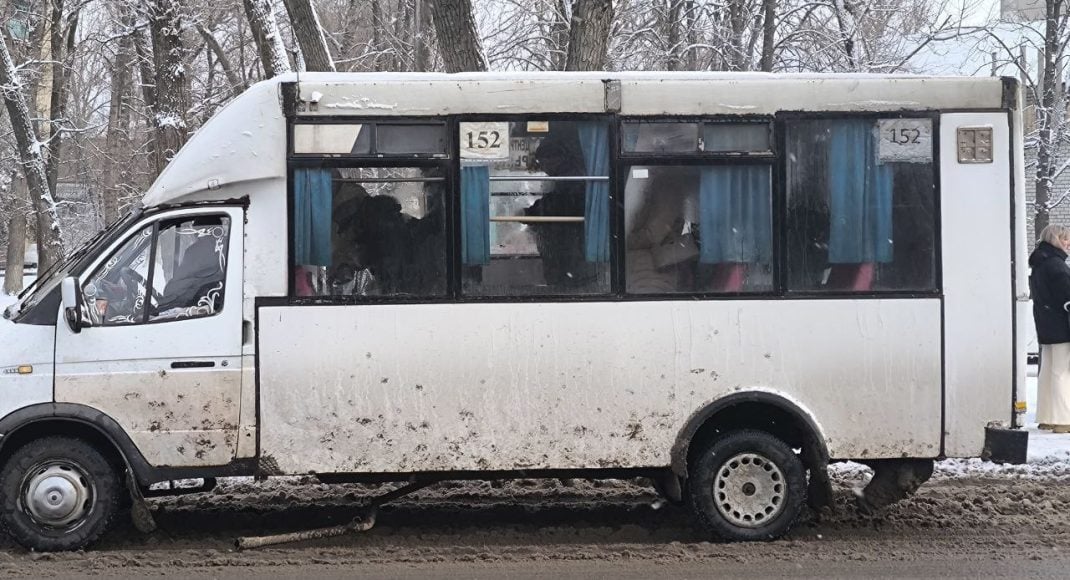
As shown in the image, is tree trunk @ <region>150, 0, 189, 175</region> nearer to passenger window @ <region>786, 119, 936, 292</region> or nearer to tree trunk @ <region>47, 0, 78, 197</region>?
tree trunk @ <region>47, 0, 78, 197</region>

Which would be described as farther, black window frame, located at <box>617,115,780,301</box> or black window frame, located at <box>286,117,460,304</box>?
black window frame, located at <box>617,115,780,301</box>

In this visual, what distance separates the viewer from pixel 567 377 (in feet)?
22.2

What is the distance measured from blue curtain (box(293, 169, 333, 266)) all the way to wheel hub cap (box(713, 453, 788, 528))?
2839 millimetres

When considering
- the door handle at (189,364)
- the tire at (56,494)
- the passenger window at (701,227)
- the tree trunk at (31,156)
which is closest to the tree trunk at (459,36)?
the passenger window at (701,227)

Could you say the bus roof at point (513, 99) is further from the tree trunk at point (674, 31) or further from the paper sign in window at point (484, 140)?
the tree trunk at point (674, 31)

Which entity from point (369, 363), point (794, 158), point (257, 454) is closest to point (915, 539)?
point (794, 158)

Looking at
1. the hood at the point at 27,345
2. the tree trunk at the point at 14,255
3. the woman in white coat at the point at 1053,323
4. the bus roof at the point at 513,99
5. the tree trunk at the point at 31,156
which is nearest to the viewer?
the hood at the point at 27,345

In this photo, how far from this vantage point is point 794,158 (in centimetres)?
693

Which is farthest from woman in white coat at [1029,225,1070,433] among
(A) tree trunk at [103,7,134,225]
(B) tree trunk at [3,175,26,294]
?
(B) tree trunk at [3,175,26,294]

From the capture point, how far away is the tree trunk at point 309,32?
12445mm

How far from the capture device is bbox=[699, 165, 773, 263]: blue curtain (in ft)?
22.6

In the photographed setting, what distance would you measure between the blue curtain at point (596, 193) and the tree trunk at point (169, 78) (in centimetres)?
777

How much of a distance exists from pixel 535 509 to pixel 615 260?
2199 mm

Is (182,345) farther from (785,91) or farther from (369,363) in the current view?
(785,91)
